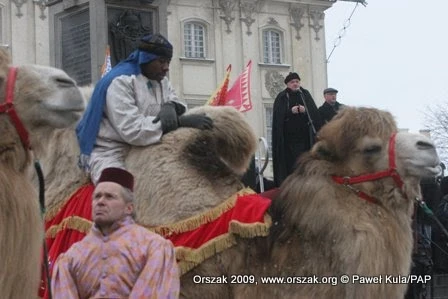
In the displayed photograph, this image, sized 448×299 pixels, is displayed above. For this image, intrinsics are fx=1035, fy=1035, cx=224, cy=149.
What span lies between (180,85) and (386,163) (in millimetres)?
36370

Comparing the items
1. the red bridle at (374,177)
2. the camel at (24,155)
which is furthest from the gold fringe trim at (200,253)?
the camel at (24,155)

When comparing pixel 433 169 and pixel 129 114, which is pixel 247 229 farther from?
pixel 433 169

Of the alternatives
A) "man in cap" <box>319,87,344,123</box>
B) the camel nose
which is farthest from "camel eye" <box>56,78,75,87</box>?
"man in cap" <box>319,87,344,123</box>

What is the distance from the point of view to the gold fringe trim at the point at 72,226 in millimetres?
7812

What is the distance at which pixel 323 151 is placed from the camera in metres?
8.16

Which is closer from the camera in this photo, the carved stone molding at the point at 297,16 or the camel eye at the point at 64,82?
the camel eye at the point at 64,82

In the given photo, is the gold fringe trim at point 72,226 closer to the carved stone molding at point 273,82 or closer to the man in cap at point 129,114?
the man in cap at point 129,114

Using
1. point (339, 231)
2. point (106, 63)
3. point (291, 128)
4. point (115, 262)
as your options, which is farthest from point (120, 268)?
point (106, 63)

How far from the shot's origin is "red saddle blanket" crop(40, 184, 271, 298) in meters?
7.62

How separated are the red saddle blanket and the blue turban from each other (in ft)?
1.63

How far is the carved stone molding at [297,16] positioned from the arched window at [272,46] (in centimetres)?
83

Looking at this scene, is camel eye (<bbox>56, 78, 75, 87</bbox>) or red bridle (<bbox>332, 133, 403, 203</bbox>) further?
red bridle (<bbox>332, 133, 403, 203</bbox>)

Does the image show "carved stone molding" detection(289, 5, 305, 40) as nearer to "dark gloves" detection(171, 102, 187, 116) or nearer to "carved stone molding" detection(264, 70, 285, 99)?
"carved stone molding" detection(264, 70, 285, 99)

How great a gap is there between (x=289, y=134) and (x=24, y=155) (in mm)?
6465
